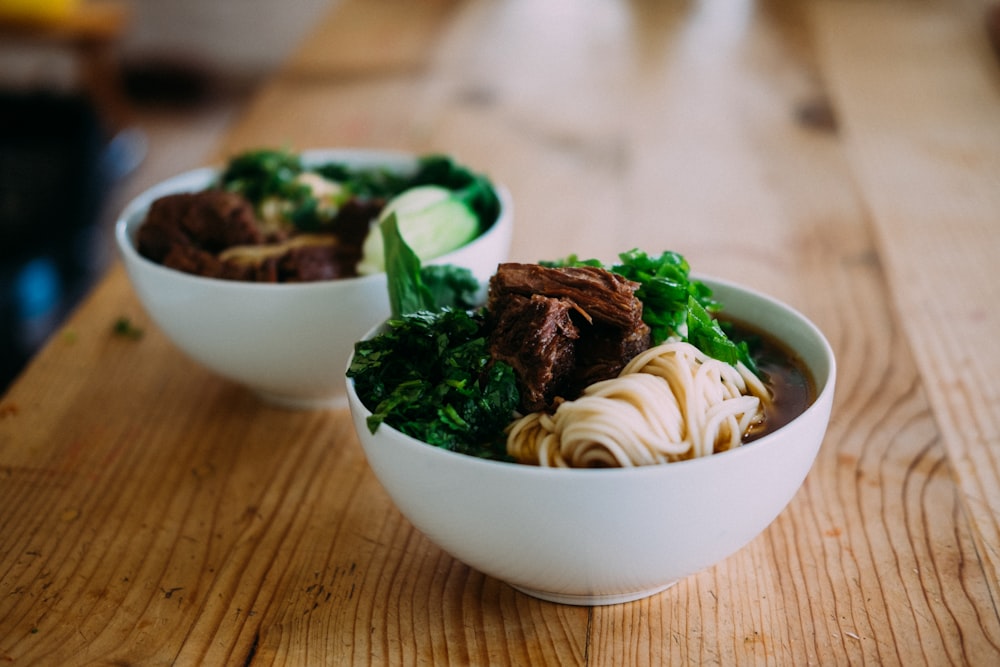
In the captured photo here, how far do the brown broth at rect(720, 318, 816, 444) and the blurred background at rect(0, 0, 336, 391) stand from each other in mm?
2068

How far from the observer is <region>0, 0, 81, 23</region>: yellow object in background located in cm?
579

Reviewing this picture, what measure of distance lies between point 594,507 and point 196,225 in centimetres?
93

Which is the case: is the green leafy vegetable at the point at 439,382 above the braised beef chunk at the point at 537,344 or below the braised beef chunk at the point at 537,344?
below

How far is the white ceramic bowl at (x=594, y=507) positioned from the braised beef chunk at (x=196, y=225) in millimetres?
607

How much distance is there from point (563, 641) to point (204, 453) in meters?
0.67

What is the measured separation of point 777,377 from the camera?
50.8 inches

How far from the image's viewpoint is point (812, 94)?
9.34 feet

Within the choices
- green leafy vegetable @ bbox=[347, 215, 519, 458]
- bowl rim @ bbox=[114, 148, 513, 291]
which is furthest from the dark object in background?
green leafy vegetable @ bbox=[347, 215, 519, 458]

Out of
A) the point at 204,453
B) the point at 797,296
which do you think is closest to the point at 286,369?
the point at 204,453

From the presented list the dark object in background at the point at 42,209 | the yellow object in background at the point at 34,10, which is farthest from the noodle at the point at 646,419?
the yellow object in background at the point at 34,10

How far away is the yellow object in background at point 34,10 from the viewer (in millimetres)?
5793

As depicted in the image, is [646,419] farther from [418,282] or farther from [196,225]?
[196,225]

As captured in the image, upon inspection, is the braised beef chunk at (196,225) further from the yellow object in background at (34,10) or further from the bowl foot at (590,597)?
the yellow object in background at (34,10)

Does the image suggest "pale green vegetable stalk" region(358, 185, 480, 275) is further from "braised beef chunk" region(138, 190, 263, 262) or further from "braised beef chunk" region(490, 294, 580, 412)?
"braised beef chunk" region(490, 294, 580, 412)
